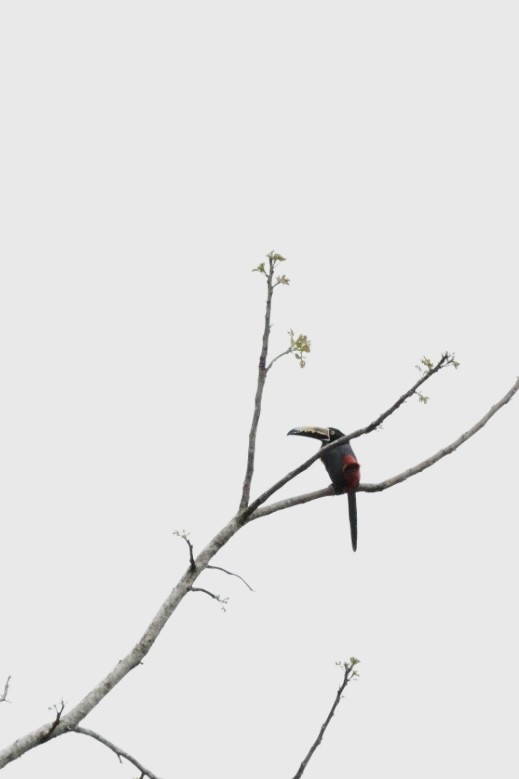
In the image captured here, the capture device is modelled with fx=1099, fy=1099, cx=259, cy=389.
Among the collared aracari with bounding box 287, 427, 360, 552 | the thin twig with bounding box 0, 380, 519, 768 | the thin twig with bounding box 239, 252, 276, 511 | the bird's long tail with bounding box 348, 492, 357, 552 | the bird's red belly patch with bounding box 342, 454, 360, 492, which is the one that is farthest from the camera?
the bird's long tail with bounding box 348, 492, 357, 552

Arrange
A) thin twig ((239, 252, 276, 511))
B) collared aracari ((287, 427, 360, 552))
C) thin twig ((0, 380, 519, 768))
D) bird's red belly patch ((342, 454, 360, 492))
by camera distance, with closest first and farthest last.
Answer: thin twig ((0, 380, 519, 768)) → thin twig ((239, 252, 276, 511)) → collared aracari ((287, 427, 360, 552)) → bird's red belly patch ((342, 454, 360, 492))

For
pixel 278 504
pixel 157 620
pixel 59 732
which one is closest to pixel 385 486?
pixel 278 504

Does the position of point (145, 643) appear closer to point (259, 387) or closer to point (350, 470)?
point (259, 387)

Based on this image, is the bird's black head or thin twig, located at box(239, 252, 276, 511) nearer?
thin twig, located at box(239, 252, 276, 511)

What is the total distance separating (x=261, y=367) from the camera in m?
6.89

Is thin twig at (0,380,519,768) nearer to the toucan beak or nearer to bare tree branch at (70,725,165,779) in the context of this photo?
bare tree branch at (70,725,165,779)

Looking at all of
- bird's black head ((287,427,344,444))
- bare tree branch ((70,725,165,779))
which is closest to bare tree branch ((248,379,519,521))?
bare tree branch ((70,725,165,779))

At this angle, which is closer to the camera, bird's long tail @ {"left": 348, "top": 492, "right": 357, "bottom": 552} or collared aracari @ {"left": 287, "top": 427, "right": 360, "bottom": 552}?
collared aracari @ {"left": 287, "top": 427, "right": 360, "bottom": 552}

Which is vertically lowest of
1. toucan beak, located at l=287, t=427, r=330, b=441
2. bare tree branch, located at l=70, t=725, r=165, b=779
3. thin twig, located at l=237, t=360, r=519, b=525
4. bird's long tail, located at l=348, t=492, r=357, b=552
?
bare tree branch, located at l=70, t=725, r=165, b=779

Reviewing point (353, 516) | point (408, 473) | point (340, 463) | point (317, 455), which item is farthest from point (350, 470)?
point (317, 455)

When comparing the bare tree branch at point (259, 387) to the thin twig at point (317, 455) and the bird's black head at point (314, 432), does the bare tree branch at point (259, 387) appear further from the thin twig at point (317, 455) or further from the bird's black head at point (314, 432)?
the bird's black head at point (314, 432)

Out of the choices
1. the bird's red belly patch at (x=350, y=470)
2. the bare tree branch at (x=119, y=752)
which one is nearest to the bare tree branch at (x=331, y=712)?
the bare tree branch at (x=119, y=752)

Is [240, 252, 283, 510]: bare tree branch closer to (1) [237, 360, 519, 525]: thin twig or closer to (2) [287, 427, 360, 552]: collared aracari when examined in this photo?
(1) [237, 360, 519, 525]: thin twig

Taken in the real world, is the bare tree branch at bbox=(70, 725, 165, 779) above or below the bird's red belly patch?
below
